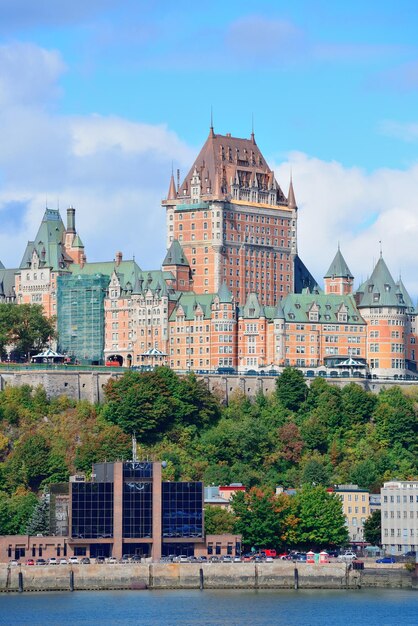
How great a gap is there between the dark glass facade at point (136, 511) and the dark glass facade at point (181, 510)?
143 cm

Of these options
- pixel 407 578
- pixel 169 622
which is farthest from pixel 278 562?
pixel 169 622

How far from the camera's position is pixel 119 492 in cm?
18338

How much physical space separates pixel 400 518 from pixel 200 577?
24065 mm

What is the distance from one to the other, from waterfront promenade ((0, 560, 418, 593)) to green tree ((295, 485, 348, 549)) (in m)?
9.71

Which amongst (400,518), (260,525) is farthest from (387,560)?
(260,525)

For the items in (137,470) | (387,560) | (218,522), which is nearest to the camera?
(137,470)

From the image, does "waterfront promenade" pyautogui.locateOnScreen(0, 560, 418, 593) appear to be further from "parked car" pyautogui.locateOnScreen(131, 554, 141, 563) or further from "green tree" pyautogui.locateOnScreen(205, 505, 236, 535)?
"green tree" pyautogui.locateOnScreen(205, 505, 236, 535)

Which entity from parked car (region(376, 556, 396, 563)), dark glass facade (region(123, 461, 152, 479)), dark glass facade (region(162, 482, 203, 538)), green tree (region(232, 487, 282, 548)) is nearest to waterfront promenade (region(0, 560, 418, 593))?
parked car (region(376, 556, 396, 563))

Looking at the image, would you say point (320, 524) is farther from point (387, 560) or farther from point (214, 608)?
point (214, 608)

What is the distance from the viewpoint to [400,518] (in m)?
197

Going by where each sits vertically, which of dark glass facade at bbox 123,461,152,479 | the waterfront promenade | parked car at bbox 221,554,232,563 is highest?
dark glass facade at bbox 123,461,152,479

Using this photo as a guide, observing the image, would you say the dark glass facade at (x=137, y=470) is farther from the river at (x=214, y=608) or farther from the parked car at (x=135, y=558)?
the river at (x=214, y=608)

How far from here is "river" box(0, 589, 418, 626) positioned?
16162cm

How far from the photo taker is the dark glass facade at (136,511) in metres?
184
